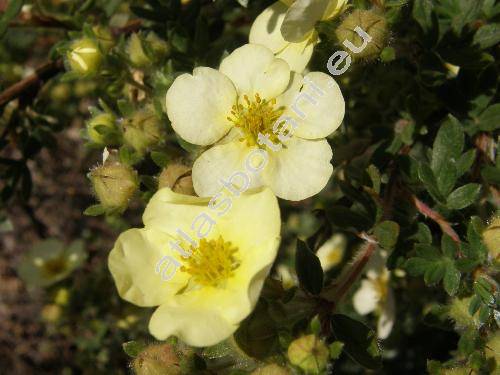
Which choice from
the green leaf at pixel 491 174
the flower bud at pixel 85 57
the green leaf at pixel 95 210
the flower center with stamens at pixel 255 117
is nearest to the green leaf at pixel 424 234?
the green leaf at pixel 491 174

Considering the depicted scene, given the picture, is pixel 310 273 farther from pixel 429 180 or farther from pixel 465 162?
pixel 465 162

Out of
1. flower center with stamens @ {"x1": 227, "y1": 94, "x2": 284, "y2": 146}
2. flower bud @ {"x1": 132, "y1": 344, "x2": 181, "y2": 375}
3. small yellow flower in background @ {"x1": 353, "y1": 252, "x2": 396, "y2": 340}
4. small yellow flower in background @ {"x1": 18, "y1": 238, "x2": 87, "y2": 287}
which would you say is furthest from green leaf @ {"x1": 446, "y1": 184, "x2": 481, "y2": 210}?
small yellow flower in background @ {"x1": 18, "y1": 238, "x2": 87, "y2": 287}

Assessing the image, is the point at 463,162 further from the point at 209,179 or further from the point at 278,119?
the point at 209,179

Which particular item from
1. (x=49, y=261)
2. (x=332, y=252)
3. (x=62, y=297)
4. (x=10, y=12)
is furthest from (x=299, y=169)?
(x=49, y=261)

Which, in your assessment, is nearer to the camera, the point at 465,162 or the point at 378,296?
the point at 465,162

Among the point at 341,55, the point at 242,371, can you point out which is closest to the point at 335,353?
the point at 242,371

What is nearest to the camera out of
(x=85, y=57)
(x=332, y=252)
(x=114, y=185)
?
(x=114, y=185)

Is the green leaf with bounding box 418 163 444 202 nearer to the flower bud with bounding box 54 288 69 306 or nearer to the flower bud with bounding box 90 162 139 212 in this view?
the flower bud with bounding box 90 162 139 212
